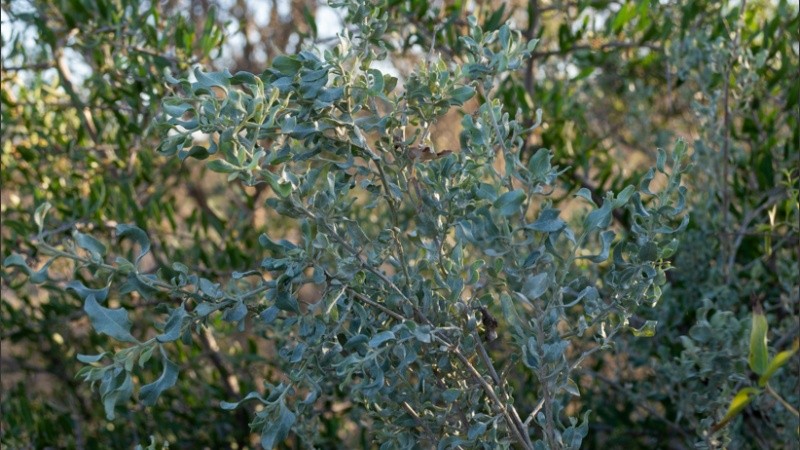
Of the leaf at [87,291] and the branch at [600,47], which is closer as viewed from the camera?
the leaf at [87,291]

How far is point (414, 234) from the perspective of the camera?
1.79 meters

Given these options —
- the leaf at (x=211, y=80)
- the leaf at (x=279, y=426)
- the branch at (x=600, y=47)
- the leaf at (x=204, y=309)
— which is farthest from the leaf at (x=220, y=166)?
the branch at (x=600, y=47)

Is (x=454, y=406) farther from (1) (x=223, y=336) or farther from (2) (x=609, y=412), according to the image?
(1) (x=223, y=336)

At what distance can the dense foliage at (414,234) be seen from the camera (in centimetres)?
160

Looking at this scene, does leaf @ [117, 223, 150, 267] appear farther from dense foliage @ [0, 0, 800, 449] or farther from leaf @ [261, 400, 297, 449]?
leaf @ [261, 400, 297, 449]

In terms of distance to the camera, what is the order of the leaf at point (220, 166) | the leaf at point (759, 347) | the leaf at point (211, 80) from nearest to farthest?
the leaf at point (759, 347)
the leaf at point (220, 166)
the leaf at point (211, 80)

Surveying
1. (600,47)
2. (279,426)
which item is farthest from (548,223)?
(600,47)

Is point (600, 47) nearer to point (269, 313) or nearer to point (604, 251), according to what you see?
point (604, 251)

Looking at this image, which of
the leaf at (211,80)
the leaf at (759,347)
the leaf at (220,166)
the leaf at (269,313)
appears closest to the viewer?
the leaf at (759,347)

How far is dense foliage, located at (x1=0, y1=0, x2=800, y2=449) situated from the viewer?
1.60m

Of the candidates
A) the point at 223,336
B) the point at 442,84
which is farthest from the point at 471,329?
the point at 223,336

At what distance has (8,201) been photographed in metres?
3.67

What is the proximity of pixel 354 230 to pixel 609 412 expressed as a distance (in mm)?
1816

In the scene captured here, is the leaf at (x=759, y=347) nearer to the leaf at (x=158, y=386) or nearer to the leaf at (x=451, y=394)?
the leaf at (x=451, y=394)
